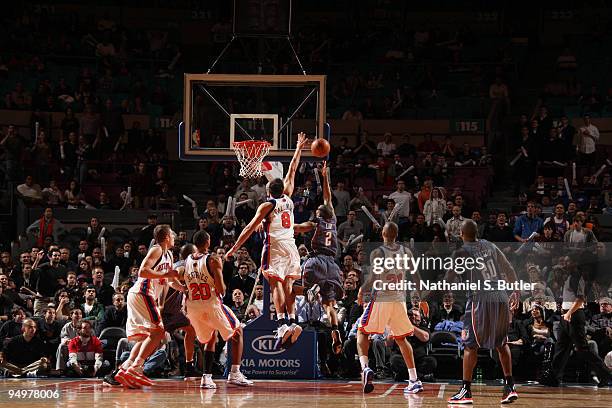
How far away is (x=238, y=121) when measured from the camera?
50.5 ft

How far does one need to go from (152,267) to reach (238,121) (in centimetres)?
387

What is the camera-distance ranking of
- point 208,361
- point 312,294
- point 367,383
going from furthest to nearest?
point 312,294
point 208,361
point 367,383

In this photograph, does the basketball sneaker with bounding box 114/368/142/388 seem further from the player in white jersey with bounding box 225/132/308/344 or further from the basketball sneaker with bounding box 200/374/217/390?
the player in white jersey with bounding box 225/132/308/344

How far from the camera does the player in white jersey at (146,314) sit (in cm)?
1223

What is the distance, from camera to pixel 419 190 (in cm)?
2052

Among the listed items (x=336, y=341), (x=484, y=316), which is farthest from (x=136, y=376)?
(x=484, y=316)

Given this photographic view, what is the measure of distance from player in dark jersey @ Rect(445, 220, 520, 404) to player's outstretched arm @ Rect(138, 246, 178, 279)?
3503 millimetres

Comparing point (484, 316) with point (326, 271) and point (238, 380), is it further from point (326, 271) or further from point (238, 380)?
point (326, 271)

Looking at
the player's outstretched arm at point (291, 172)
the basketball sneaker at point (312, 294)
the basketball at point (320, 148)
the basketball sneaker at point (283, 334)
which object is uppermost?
the basketball at point (320, 148)

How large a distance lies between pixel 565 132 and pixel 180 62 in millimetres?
10271

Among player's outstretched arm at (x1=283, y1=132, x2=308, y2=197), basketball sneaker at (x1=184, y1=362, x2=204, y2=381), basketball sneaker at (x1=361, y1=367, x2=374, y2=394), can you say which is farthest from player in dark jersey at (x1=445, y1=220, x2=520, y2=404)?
basketball sneaker at (x1=184, y1=362, x2=204, y2=381)

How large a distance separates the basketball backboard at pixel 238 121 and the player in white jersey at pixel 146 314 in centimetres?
247

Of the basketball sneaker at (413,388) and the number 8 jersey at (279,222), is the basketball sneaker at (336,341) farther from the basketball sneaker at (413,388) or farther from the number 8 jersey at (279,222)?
the basketball sneaker at (413,388)

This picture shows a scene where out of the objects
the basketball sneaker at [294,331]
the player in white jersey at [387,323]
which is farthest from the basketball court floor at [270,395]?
the basketball sneaker at [294,331]
